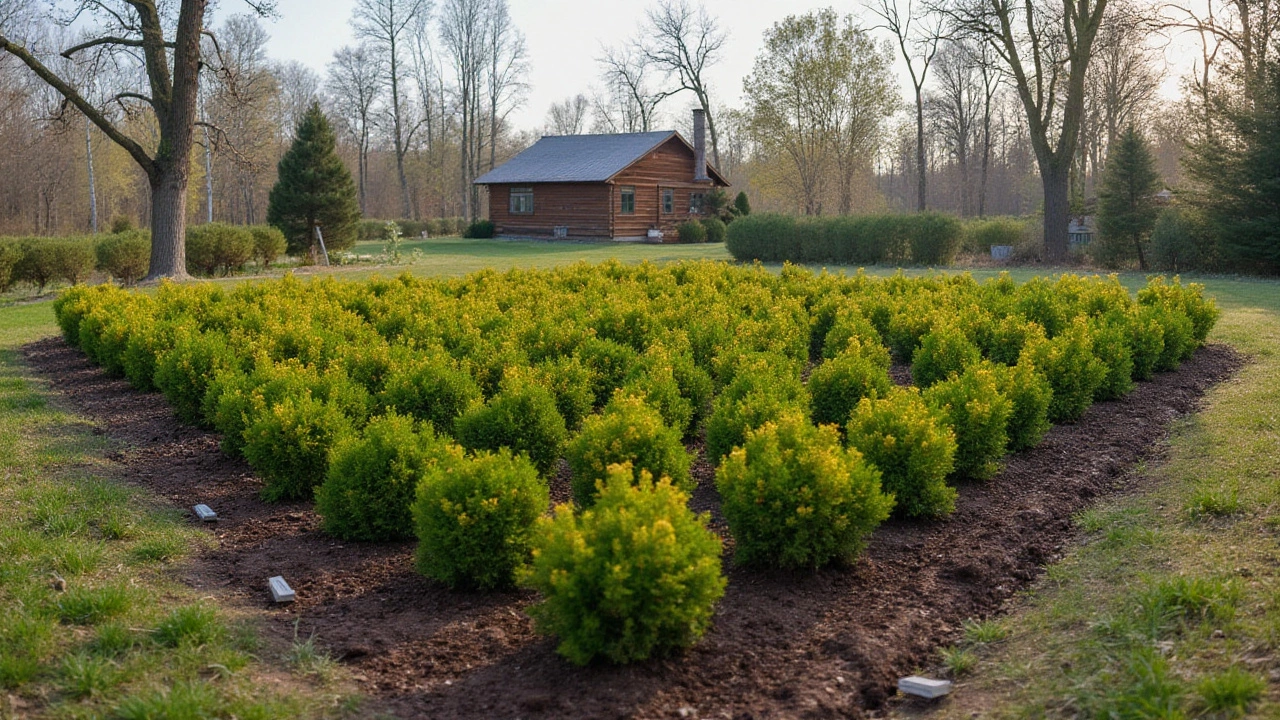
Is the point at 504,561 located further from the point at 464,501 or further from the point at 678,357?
the point at 678,357

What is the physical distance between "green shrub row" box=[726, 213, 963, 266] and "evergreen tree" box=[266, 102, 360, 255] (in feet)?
39.3

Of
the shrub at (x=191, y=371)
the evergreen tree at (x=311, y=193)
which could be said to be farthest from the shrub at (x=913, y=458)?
the evergreen tree at (x=311, y=193)

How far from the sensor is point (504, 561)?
4.73 meters

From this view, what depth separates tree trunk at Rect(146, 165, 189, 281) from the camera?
21.4 meters

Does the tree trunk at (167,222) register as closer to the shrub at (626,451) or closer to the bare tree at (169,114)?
the bare tree at (169,114)

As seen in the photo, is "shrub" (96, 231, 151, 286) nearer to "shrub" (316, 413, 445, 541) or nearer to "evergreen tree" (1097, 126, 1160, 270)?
"shrub" (316, 413, 445, 541)

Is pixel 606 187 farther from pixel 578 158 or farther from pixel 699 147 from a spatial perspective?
pixel 699 147

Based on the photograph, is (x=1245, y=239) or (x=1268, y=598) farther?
(x=1245, y=239)

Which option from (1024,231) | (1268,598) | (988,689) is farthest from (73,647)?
(1024,231)

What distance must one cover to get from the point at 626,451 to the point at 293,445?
7.53 ft

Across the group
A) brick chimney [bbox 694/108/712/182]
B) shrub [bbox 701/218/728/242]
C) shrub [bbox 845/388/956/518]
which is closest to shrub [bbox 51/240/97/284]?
shrub [bbox 845/388/956/518]

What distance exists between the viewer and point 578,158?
4472 centimetres

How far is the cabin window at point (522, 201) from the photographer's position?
145 ft

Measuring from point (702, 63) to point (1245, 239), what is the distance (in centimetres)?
3780
